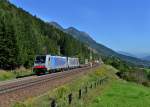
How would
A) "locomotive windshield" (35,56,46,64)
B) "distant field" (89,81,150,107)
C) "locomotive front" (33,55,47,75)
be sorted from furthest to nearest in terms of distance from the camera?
1. "locomotive windshield" (35,56,46,64)
2. "locomotive front" (33,55,47,75)
3. "distant field" (89,81,150,107)

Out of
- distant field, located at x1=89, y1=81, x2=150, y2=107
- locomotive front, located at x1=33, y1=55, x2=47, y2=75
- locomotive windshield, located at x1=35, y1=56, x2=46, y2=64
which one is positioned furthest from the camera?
locomotive windshield, located at x1=35, y1=56, x2=46, y2=64

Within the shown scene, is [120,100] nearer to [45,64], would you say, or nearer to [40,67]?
[40,67]

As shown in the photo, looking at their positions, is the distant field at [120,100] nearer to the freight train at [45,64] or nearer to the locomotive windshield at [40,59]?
the freight train at [45,64]

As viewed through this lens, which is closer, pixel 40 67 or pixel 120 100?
pixel 120 100

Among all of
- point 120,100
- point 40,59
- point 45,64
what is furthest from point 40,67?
point 120,100

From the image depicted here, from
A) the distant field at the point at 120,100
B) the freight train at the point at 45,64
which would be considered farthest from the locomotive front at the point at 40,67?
the distant field at the point at 120,100

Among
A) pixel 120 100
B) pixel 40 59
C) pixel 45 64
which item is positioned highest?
pixel 40 59

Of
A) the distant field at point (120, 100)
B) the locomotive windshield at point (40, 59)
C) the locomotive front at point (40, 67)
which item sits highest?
the locomotive windshield at point (40, 59)

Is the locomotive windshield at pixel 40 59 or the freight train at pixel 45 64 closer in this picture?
the freight train at pixel 45 64

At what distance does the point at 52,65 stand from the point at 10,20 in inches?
483

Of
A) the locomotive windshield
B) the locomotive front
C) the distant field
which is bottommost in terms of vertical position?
the distant field

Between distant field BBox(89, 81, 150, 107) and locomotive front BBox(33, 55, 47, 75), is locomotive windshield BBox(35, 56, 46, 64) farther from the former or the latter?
distant field BBox(89, 81, 150, 107)

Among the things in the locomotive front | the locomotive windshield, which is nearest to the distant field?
the locomotive front

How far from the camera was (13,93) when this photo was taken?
2375 centimetres
